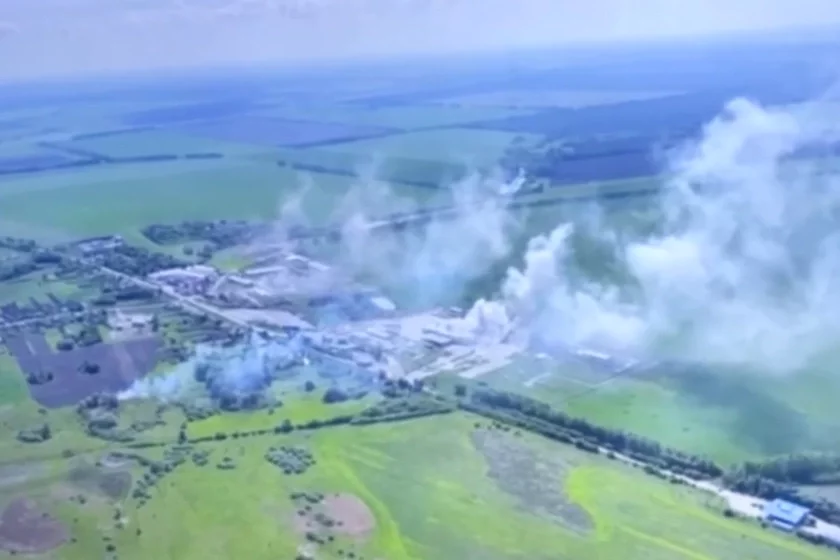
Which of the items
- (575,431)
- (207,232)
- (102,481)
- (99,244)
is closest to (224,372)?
(102,481)

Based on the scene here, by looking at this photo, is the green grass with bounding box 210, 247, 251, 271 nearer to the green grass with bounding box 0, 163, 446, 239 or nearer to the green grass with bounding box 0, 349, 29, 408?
the green grass with bounding box 0, 163, 446, 239

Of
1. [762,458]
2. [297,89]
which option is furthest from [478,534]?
[297,89]

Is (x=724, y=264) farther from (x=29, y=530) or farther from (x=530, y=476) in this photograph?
(x=29, y=530)


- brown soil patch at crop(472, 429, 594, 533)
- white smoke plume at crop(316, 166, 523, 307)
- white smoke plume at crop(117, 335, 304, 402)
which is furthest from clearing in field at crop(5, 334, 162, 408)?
brown soil patch at crop(472, 429, 594, 533)

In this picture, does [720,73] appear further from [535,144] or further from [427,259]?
[427,259]

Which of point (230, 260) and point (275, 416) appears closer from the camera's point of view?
point (275, 416)
